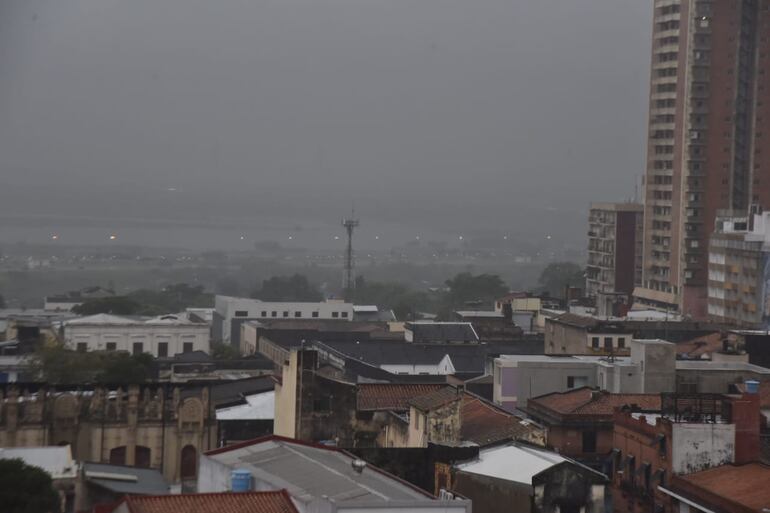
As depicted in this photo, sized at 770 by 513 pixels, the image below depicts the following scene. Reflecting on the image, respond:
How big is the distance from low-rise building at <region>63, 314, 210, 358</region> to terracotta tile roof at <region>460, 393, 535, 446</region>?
37.2 meters

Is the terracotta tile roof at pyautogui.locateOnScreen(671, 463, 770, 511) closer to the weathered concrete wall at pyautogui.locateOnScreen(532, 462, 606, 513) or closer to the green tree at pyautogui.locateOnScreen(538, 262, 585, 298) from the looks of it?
the weathered concrete wall at pyautogui.locateOnScreen(532, 462, 606, 513)

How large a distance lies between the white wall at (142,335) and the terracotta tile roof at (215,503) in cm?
4536

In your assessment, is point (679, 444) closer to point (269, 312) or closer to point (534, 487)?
point (534, 487)

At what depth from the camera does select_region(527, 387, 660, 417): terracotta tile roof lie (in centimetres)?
2616

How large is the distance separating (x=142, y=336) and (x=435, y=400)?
40.2 meters

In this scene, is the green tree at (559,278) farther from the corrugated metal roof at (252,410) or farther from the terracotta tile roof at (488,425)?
the terracotta tile roof at (488,425)

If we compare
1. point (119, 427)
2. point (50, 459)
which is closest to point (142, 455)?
point (119, 427)

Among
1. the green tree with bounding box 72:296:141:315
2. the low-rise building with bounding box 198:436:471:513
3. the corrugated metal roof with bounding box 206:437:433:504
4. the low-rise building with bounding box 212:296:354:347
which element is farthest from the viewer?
the low-rise building with bounding box 212:296:354:347

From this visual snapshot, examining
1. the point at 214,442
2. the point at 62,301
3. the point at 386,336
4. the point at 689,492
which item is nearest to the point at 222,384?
the point at 214,442

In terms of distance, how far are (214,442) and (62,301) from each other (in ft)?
216

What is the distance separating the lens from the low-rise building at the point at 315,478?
615 inches

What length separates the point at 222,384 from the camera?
34.5m

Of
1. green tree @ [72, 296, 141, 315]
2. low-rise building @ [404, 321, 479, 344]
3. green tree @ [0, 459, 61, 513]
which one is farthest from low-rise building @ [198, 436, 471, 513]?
green tree @ [72, 296, 141, 315]

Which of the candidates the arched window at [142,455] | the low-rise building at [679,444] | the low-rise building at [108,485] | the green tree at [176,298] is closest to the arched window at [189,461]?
the arched window at [142,455]
